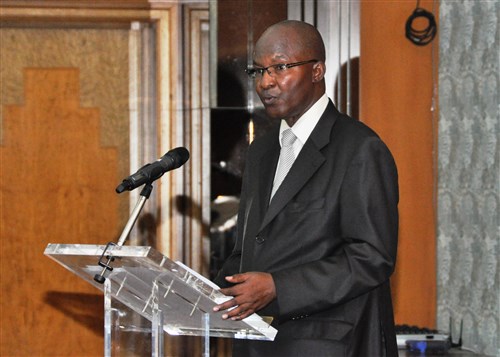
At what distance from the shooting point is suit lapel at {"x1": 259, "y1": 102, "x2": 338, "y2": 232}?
260 cm

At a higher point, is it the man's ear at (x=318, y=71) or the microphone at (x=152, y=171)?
the man's ear at (x=318, y=71)

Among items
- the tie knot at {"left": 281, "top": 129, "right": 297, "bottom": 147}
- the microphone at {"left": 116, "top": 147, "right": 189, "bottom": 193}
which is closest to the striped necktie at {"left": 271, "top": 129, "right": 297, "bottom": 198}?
the tie knot at {"left": 281, "top": 129, "right": 297, "bottom": 147}

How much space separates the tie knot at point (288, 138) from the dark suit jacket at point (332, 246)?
90 mm

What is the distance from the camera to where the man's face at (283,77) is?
2621 millimetres

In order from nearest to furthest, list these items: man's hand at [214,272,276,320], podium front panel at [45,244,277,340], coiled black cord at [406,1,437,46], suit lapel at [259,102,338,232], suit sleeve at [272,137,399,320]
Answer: podium front panel at [45,244,277,340]
man's hand at [214,272,276,320]
suit sleeve at [272,137,399,320]
suit lapel at [259,102,338,232]
coiled black cord at [406,1,437,46]

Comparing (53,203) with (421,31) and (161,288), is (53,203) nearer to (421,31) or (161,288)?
(421,31)

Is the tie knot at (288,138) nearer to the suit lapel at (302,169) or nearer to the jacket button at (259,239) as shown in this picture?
the suit lapel at (302,169)

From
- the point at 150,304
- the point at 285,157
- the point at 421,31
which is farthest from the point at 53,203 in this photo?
the point at 150,304

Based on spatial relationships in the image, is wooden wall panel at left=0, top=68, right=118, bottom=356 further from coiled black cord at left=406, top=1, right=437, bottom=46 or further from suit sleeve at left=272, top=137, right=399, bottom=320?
suit sleeve at left=272, top=137, right=399, bottom=320

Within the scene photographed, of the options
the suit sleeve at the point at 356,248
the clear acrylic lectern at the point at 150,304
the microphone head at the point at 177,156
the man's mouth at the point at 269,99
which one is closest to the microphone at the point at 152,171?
the microphone head at the point at 177,156

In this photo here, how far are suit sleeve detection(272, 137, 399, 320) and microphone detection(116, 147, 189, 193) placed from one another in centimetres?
37

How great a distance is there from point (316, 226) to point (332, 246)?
0.07 m

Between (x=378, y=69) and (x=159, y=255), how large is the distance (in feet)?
9.99

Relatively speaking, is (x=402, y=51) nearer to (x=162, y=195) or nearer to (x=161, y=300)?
(x=162, y=195)
